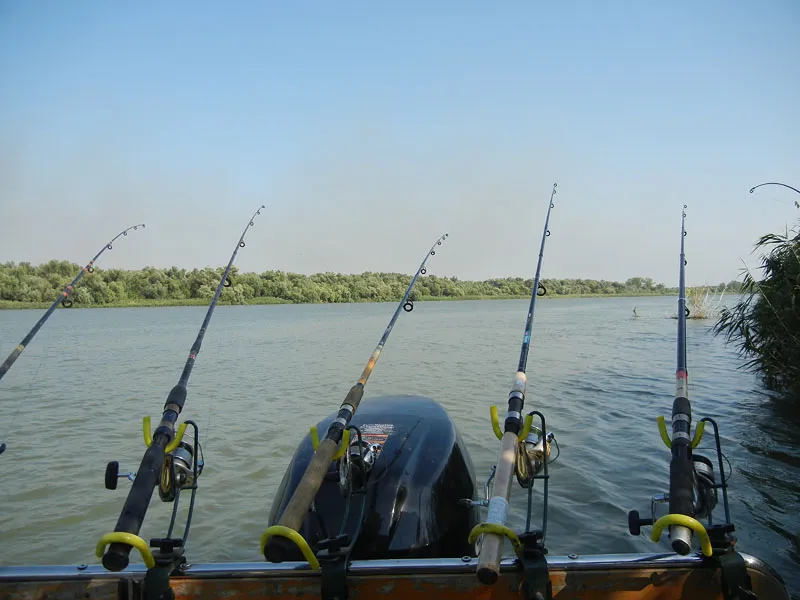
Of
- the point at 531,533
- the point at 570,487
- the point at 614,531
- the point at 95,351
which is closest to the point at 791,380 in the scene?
the point at 570,487

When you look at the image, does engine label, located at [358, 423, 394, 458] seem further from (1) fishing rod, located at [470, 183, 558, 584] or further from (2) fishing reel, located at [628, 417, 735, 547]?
(2) fishing reel, located at [628, 417, 735, 547]

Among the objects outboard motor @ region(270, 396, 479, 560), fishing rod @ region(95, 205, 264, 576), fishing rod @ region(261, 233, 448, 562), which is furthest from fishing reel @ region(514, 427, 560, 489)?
fishing rod @ region(95, 205, 264, 576)

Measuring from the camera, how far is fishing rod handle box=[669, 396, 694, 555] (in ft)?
6.54

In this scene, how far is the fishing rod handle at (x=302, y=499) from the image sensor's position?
215cm

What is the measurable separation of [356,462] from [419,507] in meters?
0.44

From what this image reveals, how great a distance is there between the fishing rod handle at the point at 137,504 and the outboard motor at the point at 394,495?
79cm

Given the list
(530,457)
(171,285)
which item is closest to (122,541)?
(530,457)

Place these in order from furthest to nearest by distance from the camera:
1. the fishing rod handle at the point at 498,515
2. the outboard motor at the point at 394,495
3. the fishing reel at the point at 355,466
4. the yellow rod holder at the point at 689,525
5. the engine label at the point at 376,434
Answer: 1. the engine label at the point at 376,434
2. the outboard motor at the point at 394,495
3. the fishing reel at the point at 355,466
4. the yellow rod holder at the point at 689,525
5. the fishing rod handle at the point at 498,515

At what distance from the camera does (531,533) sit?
2189 mm

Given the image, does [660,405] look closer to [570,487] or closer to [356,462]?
[570,487]

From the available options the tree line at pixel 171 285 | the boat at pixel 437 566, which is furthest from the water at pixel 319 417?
the tree line at pixel 171 285

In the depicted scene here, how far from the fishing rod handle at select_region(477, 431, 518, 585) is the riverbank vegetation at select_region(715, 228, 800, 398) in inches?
268

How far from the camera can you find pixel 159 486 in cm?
274

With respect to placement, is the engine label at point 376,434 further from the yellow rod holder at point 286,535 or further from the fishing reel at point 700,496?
the fishing reel at point 700,496
